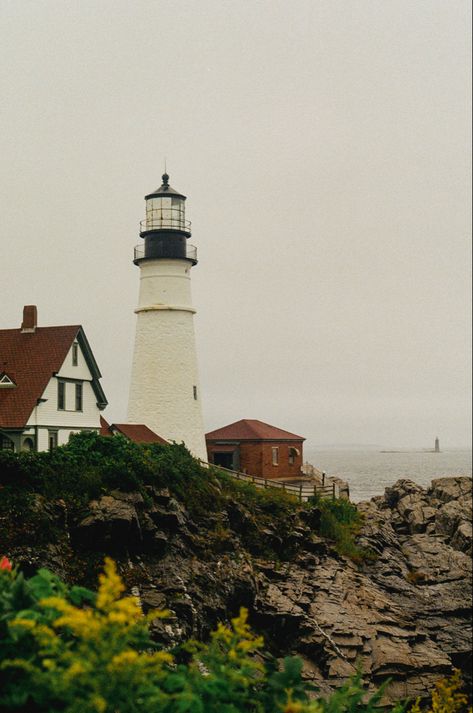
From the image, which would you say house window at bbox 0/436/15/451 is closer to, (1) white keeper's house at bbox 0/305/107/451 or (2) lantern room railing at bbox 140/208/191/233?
(1) white keeper's house at bbox 0/305/107/451

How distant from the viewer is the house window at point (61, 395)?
82.8ft

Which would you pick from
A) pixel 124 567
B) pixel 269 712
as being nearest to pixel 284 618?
pixel 124 567

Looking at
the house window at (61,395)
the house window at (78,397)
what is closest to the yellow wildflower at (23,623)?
the house window at (61,395)

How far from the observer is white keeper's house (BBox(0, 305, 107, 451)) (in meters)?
23.8

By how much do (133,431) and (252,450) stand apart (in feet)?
30.3

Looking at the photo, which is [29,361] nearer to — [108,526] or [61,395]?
[61,395]

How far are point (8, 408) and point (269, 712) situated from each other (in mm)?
19186

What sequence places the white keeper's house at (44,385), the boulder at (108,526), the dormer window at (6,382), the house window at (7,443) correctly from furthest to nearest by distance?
the dormer window at (6,382) → the white keeper's house at (44,385) → the house window at (7,443) → the boulder at (108,526)

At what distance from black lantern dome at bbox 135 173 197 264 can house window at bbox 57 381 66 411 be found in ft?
27.1

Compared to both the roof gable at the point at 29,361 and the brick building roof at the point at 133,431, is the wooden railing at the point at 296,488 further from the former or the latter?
the roof gable at the point at 29,361

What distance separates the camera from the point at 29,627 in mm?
5059

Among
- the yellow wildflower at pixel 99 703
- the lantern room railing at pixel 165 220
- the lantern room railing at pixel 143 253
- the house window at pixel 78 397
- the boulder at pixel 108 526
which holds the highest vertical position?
the lantern room railing at pixel 165 220

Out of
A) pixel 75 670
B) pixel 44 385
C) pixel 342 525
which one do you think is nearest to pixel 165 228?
pixel 44 385

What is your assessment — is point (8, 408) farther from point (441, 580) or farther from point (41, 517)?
point (441, 580)
